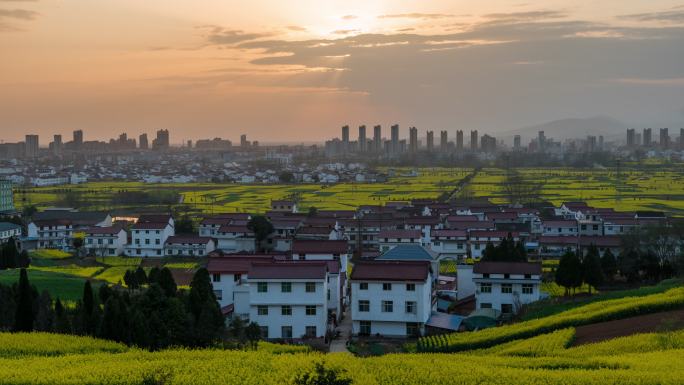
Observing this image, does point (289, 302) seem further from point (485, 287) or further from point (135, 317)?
point (485, 287)

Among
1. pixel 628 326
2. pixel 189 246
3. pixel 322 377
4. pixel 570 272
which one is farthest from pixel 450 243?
pixel 322 377

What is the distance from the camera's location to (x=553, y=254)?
114 ft

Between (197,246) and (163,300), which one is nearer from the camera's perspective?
(163,300)

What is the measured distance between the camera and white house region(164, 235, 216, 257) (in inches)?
1431

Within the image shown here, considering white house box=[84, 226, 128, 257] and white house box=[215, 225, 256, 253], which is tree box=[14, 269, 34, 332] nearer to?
white house box=[215, 225, 256, 253]

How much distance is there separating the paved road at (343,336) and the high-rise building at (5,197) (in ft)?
133

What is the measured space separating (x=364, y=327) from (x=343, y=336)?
0.64 meters

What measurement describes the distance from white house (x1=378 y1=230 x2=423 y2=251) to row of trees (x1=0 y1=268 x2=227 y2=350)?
15467 mm

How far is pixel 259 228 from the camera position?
3584cm

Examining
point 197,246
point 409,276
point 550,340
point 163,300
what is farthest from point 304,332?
point 197,246

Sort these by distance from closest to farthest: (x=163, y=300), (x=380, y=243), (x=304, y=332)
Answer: (x=163, y=300) < (x=304, y=332) < (x=380, y=243)

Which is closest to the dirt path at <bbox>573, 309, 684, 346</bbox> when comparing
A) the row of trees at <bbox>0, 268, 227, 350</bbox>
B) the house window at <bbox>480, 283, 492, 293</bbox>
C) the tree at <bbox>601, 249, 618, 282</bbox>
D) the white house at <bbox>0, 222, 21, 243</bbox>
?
the house window at <bbox>480, 283, 492, 293</bbox>

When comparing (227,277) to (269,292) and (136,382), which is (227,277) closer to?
(269,292)

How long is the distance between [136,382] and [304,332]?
8.14 m
